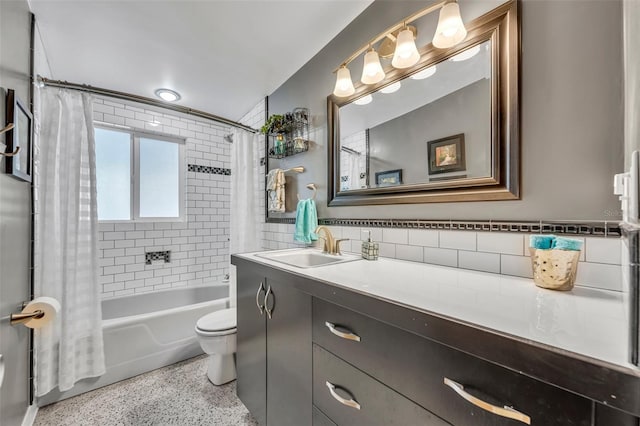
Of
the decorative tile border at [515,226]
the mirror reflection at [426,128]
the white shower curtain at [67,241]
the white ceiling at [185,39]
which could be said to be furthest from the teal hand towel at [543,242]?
the white shower curtain at [67,241]

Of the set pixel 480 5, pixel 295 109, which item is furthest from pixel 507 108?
pixel 295 109

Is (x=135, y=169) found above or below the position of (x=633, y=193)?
above

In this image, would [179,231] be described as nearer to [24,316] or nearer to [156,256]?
[156,256]

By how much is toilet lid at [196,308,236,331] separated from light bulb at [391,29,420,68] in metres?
2.04

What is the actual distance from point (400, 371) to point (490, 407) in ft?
0.72

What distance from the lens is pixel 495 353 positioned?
19.2 inches

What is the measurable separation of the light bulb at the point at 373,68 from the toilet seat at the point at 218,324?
1931 mm

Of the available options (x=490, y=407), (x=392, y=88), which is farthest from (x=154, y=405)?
(x=392, y=88)

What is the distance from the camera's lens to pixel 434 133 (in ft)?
4.02

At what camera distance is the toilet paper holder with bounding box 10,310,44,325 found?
1.03 metres

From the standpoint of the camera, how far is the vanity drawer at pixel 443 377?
454 millimetres

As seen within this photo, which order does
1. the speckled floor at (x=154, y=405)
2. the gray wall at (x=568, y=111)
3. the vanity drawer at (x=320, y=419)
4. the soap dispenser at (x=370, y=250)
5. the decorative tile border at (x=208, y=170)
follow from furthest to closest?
1. the decorative tile border at (x=208, y=170)
2. the speckled floor at (x=154, y=405)
3. the soap dispenser at (x=370, y=250)
4. the vanity drawer at (x=320, y=419)
5. the gray wall at (x=568, y=111)

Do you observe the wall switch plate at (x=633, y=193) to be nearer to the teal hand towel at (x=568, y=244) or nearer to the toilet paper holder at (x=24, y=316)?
the teal hand towel at (x=568, y=244)

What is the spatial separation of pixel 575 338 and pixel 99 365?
253cm
